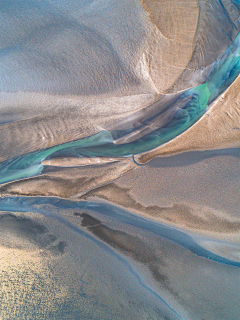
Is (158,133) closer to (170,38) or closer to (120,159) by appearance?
(120,159)

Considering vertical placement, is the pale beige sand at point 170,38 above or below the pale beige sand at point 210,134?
above

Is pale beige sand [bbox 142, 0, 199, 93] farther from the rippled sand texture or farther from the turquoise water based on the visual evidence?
the turquoise water

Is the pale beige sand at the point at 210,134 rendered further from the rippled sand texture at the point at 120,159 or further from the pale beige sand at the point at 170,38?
the pale beige sand at the point at 170,38

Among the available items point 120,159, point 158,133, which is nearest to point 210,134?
point 158,133

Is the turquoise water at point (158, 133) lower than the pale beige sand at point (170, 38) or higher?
lower

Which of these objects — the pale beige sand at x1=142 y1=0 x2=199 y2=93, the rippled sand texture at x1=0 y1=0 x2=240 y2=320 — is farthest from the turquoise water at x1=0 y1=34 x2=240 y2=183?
the pale beige sand at x1=142 y1=0 x2=199 y2=93

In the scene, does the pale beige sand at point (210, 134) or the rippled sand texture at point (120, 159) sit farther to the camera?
the pale beige sand at point (210, 134)

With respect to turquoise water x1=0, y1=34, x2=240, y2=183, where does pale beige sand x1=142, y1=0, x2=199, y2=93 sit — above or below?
above

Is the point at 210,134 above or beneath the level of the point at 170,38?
beneath

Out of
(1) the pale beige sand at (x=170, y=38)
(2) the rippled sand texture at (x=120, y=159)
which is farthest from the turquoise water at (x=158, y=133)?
(1) the pale beige sand at (x=170, y=38)
